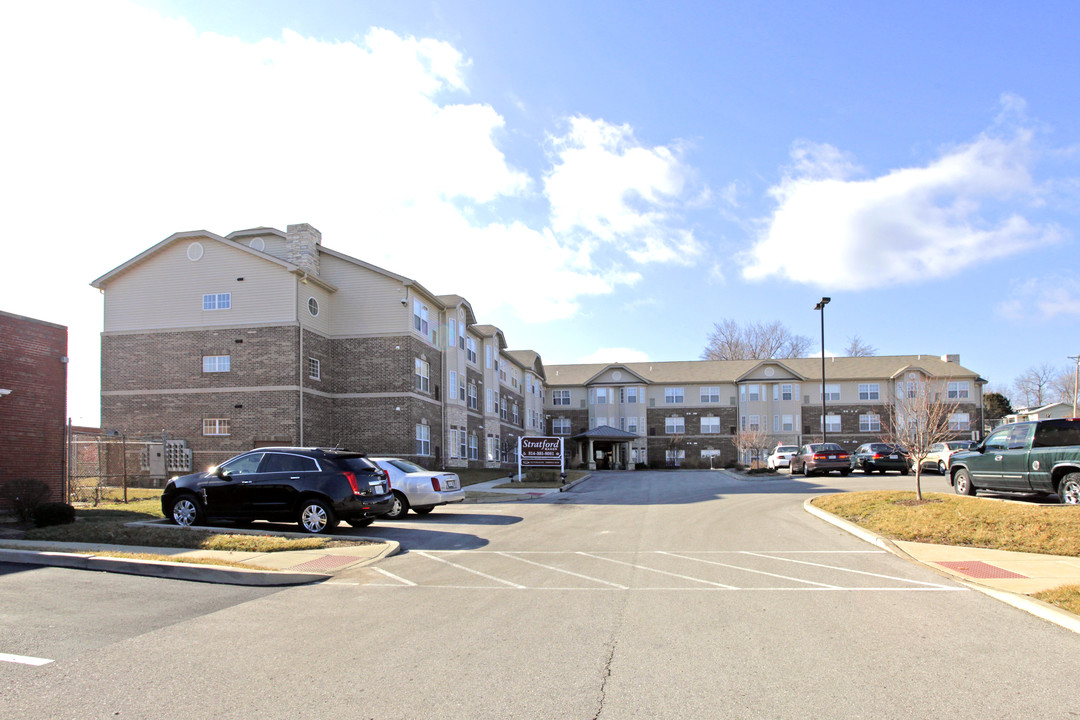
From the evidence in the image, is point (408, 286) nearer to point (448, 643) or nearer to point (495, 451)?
point (495, 451)

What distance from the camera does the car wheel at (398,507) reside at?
17719mm

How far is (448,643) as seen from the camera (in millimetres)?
6691

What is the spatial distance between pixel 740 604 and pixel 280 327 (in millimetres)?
26477

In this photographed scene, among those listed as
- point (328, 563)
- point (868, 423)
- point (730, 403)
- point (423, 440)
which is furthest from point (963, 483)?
point (868, 423)

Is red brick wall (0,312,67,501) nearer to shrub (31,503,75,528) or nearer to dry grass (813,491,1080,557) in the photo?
shrub (31,503,75,528)

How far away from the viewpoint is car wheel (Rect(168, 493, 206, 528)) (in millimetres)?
14578

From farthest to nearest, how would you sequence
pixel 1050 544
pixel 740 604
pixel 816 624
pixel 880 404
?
1. pixel 880 404
2. pixel 1050 544
3. pixel 740 604
4. pixel 816 624

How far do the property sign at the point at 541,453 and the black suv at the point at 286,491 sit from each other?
1776 cm

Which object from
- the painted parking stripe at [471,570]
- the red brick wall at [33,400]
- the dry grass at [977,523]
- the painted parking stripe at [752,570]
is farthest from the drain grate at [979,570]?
the red brick wall at [33,400]

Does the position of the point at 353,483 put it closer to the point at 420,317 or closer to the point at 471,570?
the point at 471,570

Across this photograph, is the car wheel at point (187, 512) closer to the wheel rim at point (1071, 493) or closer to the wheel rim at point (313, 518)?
the wheel rim at point (313, 518)

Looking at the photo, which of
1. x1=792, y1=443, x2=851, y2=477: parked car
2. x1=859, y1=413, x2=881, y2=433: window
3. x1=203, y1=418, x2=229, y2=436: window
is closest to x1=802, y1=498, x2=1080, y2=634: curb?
x1=792, y1=443, x2=851, y2=477: parked car

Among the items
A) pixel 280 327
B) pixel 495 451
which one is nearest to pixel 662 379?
pixel 495 451

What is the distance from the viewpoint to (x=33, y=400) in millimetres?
17953
